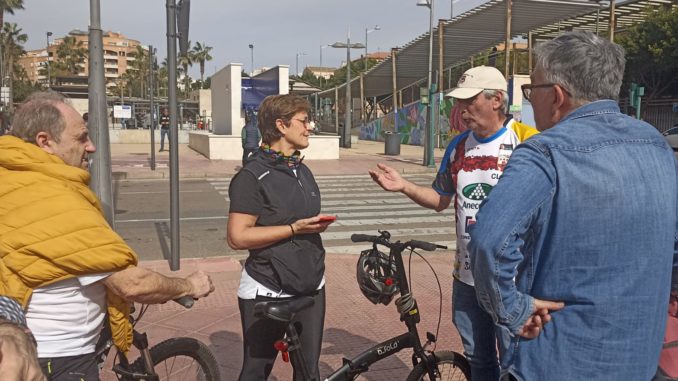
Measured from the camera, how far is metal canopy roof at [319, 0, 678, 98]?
26.8 meters

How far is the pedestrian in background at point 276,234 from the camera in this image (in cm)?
273

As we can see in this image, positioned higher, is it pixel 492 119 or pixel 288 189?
pixel 492 119

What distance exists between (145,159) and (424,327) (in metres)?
19.8

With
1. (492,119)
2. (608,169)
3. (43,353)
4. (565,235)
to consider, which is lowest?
(43,353)

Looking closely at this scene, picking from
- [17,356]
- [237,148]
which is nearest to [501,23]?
[237,148]

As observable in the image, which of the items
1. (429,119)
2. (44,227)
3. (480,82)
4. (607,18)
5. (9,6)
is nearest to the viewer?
(44,227)

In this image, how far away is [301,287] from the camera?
2773 mm

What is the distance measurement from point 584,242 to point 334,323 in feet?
12.2

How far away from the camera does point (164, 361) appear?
302 cm

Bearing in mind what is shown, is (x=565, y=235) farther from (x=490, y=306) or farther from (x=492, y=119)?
(x=492, y=119)

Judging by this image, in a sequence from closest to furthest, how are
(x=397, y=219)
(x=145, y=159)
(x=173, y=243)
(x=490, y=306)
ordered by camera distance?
(x=490, y=306) → (x=173, y=243) → (x=397, y=219) → (x=145, y=159)

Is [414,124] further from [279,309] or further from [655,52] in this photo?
[279,309]

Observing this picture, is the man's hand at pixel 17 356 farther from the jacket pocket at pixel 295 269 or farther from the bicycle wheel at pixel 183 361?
the bicycle wheel at pixel 183 361

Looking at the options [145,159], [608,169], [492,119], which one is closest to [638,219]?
[608,169]
